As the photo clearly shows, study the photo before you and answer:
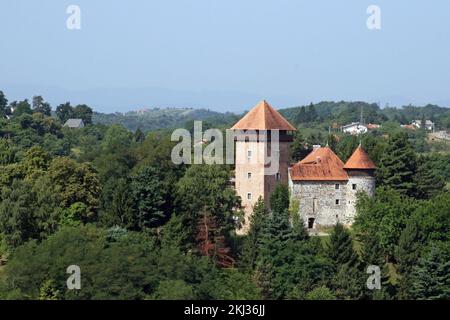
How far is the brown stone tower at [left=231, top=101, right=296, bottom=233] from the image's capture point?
169 ft

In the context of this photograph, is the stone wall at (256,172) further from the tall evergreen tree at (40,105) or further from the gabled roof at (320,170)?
the tall evergreen tree at (40,105)

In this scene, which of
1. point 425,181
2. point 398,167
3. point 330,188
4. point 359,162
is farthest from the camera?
point 425,181

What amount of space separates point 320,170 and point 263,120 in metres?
3.83

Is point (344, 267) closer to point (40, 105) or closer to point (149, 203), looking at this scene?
point (149, 203)

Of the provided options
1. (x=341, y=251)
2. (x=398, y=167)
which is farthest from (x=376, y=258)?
(x=398, y=167)

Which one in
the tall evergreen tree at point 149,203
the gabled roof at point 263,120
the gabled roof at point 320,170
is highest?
the gabled roof at point 263,120

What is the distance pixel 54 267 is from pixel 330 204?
18.5 metres

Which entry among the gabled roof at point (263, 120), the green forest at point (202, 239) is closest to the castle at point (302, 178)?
the gabled roof at point (263, 120)

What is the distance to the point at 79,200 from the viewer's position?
49594 millimetres

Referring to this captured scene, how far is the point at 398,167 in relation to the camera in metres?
53.9

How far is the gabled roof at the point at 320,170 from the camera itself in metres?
52.0

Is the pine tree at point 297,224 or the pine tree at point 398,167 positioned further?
the pine tree at point 398,167
